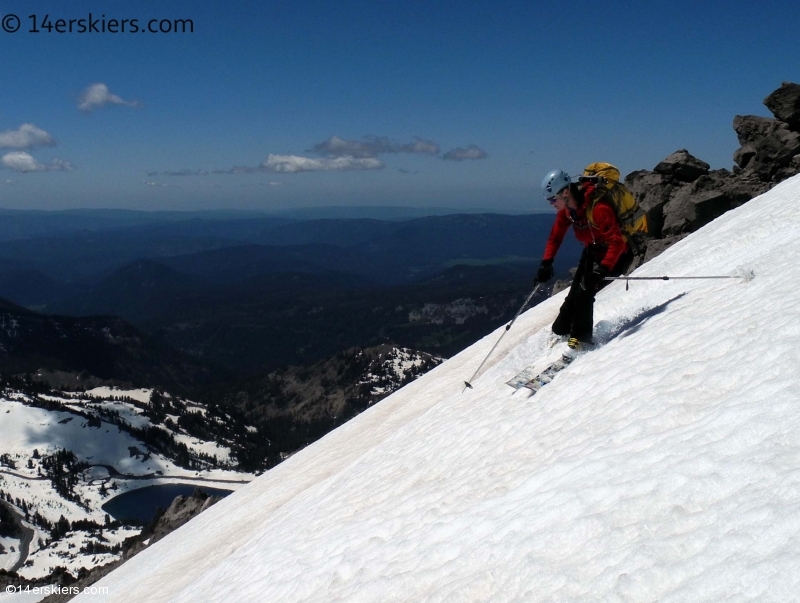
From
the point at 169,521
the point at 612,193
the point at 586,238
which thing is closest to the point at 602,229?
the point at 612,193

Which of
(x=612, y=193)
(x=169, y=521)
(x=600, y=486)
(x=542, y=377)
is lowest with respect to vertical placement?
(x=169, y=521)

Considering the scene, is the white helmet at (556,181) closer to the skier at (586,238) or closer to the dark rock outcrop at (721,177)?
the skier at (586,238)

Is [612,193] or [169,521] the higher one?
[612,193]

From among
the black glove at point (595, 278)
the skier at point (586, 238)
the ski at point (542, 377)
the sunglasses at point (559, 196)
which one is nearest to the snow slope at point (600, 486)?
the ski at point (542, 377)

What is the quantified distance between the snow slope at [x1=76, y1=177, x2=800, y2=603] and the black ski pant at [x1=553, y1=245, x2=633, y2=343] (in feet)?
2.72

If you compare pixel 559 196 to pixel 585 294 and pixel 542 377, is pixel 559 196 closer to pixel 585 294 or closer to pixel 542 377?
pixel 585 294

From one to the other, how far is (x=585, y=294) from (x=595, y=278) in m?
0.64

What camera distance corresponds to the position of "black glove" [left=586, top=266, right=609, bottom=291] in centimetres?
1167

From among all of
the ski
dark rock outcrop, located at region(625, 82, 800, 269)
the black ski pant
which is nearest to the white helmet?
the black ski pant

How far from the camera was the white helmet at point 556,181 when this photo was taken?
11438 millimetres

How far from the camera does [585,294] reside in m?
12.4

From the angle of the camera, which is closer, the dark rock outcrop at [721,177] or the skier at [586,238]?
the skier at [586,238]

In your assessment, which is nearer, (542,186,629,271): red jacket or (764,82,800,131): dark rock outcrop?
(542,186,629,271): red jacket

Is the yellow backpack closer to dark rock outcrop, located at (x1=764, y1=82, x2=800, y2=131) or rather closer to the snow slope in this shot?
the snow slope
